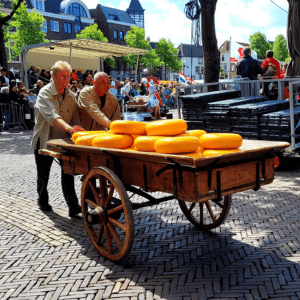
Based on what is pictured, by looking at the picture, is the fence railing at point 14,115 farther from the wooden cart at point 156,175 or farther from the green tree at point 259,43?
the green tree at point 259,43

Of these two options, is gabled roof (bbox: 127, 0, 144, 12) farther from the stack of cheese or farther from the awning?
the stack of cheese

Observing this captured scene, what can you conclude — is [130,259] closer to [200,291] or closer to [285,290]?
[200,291]

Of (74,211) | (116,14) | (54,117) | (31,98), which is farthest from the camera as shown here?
(116,14)

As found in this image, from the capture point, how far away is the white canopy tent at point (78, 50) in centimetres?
1694

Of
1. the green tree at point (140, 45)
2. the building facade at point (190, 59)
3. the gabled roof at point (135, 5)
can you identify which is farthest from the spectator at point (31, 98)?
the building facade at point (190, 59)

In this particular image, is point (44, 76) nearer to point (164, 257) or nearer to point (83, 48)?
point (83, 48)

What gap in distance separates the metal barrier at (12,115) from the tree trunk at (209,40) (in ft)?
27.0

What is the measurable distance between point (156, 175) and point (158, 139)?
30cm

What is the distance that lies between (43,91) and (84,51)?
50.0 feet

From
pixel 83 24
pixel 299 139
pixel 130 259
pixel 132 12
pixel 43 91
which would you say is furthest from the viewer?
pixel 132 12

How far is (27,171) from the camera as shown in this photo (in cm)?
828

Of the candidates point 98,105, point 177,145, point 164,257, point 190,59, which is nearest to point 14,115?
point 98,105

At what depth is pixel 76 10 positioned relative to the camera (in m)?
Answer: 61.0

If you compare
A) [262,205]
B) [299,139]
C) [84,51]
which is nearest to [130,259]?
[262,205]
